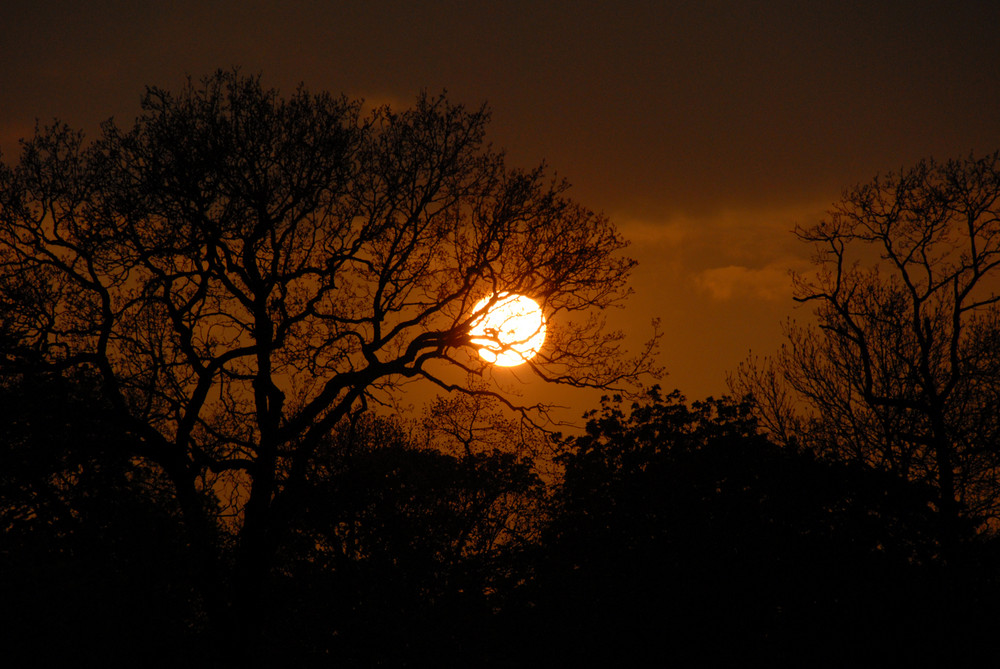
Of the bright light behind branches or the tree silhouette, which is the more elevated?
the bright light behind branches

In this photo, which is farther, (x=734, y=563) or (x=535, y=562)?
(x=535, y=562)

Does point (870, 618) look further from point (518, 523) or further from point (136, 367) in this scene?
point (136, 367)

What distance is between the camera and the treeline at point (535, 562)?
15.9 m

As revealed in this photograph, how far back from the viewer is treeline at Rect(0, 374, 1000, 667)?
52.3ft

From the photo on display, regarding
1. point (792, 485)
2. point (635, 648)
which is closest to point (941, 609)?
point (792, 485)

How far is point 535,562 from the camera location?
19234mm

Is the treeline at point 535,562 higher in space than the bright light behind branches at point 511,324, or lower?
lower

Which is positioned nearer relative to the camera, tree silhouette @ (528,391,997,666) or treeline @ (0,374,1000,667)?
treeline @ (0,374,1000,667)

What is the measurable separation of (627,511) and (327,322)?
8.55 metres

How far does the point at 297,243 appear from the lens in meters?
18.7

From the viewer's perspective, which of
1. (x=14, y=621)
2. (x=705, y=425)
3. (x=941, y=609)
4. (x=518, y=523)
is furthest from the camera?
(x=518, y=523)

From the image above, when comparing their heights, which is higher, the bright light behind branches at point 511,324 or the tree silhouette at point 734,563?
the bright light behind branches at point 511,324

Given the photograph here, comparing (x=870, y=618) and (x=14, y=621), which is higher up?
(x=870, y=618)

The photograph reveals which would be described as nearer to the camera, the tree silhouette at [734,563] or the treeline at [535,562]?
the treeline at [535,562]
